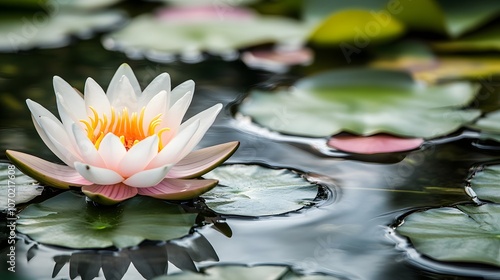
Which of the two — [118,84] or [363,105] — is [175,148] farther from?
[363,105]

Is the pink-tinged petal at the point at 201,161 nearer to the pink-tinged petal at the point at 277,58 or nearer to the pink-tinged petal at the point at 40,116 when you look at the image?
the pink-tinged petal at the point at 40,116

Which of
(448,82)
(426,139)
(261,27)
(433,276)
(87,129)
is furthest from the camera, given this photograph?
(261,27)

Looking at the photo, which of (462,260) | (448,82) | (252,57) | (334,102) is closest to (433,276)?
(462,260)

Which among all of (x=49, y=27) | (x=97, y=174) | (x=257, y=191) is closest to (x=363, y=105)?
(x=257, y=191)

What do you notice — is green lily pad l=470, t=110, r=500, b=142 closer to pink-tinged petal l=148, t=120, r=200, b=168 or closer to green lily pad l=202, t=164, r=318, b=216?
green lily pad l=202, t=164, r=318, b=216

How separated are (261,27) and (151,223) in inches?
51.4

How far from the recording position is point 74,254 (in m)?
1.09

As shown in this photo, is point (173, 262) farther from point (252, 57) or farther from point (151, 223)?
point (252, 57)

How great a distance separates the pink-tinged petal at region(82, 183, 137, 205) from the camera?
116 cm

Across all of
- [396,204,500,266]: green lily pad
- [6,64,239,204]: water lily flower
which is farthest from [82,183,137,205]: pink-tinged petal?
[396,204,500,266]: green lily pad

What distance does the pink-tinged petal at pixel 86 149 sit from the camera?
1.14 m

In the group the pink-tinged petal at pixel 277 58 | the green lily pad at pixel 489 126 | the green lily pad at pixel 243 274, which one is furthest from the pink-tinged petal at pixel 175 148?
the pink-tinged petal at pixel 277 58

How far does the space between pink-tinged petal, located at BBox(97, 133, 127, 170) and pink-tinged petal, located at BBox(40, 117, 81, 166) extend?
5 cm

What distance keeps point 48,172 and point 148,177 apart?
179mm
